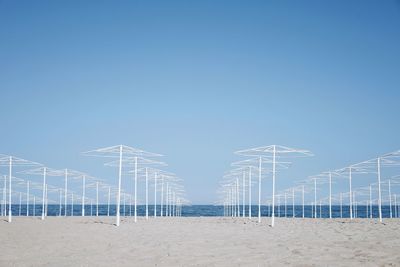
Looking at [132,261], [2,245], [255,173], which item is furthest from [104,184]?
[132,261]

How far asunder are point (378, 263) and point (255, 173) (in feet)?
91.3

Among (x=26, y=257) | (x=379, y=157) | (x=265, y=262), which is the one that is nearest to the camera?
(x=265, y=262)

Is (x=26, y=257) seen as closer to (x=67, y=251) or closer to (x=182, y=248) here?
(x=67, y=251)

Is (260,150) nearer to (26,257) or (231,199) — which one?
(26,257)

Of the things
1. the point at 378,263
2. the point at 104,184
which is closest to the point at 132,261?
the point at 378,263

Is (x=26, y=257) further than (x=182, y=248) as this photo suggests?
No

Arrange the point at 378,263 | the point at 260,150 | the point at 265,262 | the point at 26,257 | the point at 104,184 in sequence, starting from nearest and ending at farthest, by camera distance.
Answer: the point at 378,263 < the point at 265,262 < the point at 26,257 < the point at 260,150 < the point at 104,184

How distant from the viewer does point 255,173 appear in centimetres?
3531

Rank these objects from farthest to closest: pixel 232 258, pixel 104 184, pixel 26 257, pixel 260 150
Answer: pixel 104 184 → pixel 260 150 → pixel 26 257 → pixel 232 258

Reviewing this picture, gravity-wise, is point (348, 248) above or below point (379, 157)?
below

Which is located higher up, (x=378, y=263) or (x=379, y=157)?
(x=379, y=157)

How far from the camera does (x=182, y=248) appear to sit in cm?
1054

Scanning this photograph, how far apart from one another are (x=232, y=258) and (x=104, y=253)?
320 centimetres

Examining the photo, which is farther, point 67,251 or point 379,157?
point 379,157
